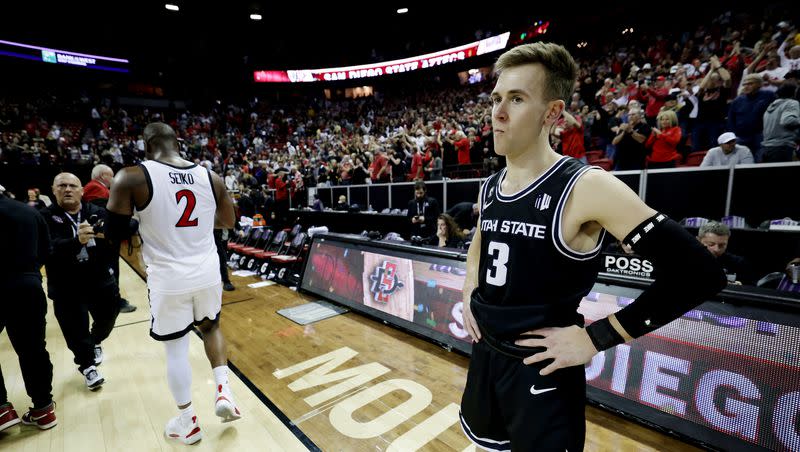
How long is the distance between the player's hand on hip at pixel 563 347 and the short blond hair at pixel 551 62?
702 millimetres

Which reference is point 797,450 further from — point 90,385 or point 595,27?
point 595,27

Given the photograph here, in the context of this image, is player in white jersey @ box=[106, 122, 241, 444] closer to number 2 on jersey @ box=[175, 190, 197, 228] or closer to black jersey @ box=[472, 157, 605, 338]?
number 2 on jersey @ box=[175, 190, 197, 228]

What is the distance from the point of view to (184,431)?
2336 millimetres

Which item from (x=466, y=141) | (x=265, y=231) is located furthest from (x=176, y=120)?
(x=466, y=141)

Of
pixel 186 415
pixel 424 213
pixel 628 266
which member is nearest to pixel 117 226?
pixel 186 415

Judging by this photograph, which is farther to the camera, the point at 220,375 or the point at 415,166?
the point at 415,166

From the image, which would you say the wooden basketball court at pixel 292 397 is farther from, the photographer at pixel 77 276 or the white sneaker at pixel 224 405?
the photographer at pixel 77 276

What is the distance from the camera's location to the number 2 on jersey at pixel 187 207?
2.18m

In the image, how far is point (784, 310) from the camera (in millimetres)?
2018

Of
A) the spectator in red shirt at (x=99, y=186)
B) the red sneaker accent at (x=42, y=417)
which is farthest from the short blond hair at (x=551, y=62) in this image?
the spectator in red shirt at (x=99, y=186)

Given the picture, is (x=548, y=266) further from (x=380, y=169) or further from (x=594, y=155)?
(x=380, y=169)

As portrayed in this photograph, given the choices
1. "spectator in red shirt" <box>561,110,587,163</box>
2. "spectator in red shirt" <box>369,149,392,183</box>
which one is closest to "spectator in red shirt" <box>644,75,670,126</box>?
"spectator in red shirt" <box>561,110,587,163</box>

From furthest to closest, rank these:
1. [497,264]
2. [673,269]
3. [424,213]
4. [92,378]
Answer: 1. [424,213]
2. [92,378]
3. [497,264]
4. [673,269]

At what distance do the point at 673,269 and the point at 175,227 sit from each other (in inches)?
95.6
